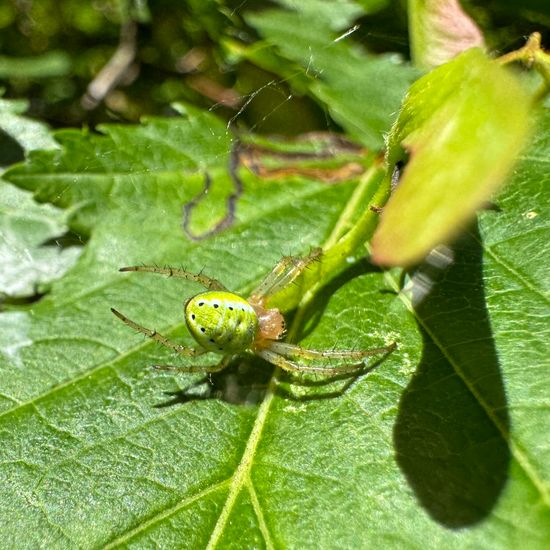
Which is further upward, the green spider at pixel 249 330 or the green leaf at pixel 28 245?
the green spider at pixel 249 330

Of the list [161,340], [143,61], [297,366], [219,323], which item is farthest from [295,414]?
[143,61]

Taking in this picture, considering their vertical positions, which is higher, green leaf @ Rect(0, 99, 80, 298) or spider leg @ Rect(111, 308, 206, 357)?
spider leg @ Rect(111, 308, 206, 357)

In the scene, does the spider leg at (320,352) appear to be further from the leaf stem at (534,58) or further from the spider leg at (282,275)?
the leaf stem at (534,58)

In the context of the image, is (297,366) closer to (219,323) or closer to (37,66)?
(219,323)

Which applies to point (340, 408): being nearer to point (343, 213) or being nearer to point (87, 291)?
point (343, 213)

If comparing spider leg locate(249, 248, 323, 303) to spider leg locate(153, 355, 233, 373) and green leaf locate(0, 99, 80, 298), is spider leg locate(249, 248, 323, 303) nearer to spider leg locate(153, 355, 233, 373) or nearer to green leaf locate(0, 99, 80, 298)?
spider leg locate(153, 355, 233, 373)

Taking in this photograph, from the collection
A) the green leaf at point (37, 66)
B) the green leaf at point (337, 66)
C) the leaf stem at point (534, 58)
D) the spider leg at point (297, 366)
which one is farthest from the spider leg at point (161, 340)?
the green leaf at point (37, 66)

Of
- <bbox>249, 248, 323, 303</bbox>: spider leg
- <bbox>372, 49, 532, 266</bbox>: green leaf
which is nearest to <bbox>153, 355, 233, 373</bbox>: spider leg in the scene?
<bbox>249, 248, 323, 303</bbox>: spider leg
